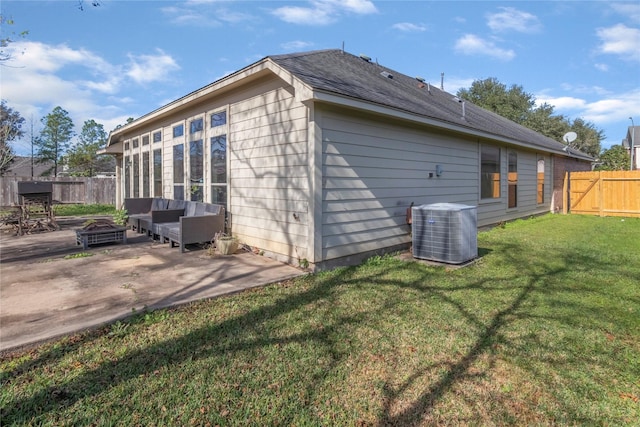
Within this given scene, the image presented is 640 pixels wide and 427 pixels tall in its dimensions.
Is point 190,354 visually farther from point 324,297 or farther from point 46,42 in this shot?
point 46,42

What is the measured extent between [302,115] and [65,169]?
46.1m

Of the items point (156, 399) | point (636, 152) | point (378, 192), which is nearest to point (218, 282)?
point (156, 399)

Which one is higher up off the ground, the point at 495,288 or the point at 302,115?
the point at 302,115

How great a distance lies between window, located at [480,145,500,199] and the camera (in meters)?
9.00

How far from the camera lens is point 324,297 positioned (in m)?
3.87

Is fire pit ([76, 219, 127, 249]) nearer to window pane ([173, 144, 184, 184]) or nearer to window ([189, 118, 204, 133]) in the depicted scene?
window pane ([173, 144, 184, 184])

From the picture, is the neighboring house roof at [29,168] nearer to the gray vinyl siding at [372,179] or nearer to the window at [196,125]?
the window at [196,125]

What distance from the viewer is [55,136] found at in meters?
39.2

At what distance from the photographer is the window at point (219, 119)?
6648mm

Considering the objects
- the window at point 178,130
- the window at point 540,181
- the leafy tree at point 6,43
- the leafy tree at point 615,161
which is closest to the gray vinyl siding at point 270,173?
the window at point 178,130

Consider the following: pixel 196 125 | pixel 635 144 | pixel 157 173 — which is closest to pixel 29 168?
pixel 157 173

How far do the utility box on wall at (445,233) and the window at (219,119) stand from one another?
4045 millimetres

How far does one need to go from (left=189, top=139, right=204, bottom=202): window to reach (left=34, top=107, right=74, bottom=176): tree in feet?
135

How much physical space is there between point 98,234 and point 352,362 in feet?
20.0
